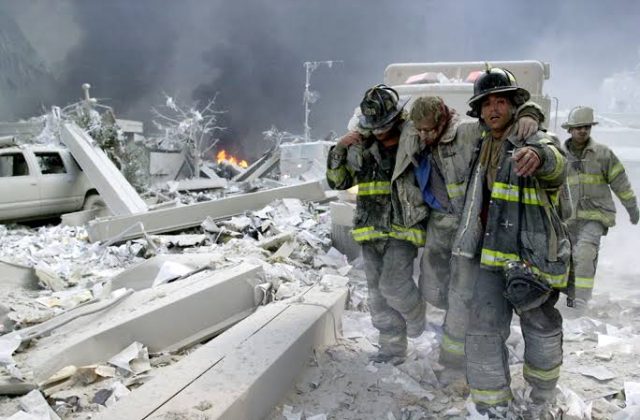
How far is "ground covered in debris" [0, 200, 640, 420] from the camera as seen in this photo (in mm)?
2723

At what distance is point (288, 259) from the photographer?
6.13 meters

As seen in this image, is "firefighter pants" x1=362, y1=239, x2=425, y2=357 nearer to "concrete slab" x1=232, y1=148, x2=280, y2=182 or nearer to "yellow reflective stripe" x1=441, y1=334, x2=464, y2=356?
"yellow reflective stripe" x1=441, y1=334, x2=464, y2=356

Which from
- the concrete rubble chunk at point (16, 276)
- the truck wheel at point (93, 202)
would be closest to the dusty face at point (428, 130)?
the concrete rubble chunk at point (16, 276)

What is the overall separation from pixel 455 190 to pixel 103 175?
9029 mm

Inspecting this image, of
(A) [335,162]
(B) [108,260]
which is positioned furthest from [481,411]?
(B) [108,260]

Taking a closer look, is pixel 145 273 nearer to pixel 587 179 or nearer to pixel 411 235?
pixel 411 235

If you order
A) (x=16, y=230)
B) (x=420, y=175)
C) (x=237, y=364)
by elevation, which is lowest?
(x=16, y=230)

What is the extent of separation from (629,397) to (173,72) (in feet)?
137

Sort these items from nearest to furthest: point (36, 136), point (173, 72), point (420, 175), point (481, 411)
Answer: point (481, 411) < point (420, 175) < point (36, 136) < point (173, 72)

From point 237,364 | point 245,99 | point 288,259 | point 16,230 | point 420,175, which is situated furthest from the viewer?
point 245,99

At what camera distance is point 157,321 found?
3.41 m

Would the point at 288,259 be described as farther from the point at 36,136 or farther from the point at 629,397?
the point at 36,136

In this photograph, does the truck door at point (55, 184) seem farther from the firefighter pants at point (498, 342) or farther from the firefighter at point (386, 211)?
the firefighter pants at point (498, 342)

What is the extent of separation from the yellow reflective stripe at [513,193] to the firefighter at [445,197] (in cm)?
28
